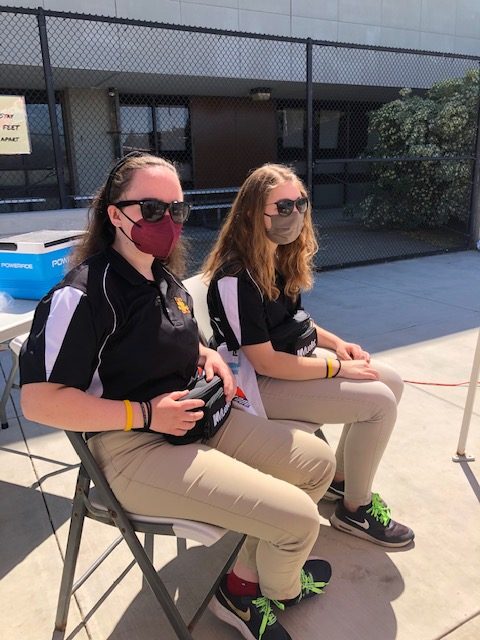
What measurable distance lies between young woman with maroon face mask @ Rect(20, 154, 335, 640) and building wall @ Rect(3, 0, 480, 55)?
7.84m

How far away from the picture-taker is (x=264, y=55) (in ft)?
33.1

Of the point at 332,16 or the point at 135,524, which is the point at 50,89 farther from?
the point at 332,16

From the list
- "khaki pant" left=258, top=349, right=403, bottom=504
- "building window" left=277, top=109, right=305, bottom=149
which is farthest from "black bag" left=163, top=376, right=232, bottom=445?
"building window" left=277, top=109, right=305, bottom=149

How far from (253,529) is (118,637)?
2.23ft

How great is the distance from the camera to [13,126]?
446cm

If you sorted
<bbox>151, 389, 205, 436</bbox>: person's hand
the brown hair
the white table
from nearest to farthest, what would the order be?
<bbox>151, 389, 205, 436</bbox>: person's hand < the brown hair < the white table

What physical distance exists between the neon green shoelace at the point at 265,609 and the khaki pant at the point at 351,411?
2.11 feet

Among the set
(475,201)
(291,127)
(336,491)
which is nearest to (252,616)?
(336,491)

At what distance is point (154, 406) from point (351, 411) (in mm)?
899

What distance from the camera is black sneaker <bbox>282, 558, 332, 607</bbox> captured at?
1943 millimetres

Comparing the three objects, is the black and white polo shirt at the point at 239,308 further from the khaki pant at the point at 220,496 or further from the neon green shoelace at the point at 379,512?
the neon green shoelace at the point at 379,512

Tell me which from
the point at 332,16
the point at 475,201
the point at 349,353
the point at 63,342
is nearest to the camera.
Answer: the point at 63,342

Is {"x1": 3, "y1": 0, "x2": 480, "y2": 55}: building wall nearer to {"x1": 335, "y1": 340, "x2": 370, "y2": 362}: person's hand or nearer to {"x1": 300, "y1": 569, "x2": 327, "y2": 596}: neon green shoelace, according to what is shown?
{"x1": 335, "y1": 340, "x2": 370, "y2": 362}: person's hand

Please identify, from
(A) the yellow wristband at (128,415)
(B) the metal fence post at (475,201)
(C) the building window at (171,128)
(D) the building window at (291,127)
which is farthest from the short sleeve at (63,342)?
(D) the building window at (291,127)
